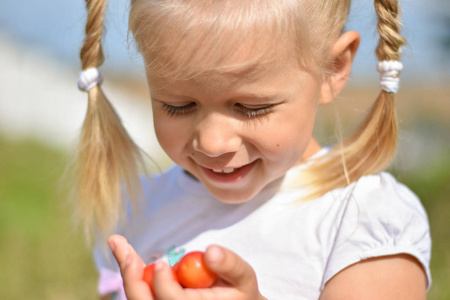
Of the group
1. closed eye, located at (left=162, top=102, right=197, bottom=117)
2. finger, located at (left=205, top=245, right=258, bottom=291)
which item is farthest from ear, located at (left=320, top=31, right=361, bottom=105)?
finger, located at (left=205, top=245, right=258, bottom=291)

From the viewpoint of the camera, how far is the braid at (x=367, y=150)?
4.32 feet

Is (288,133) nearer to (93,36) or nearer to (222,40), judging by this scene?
(222,40)

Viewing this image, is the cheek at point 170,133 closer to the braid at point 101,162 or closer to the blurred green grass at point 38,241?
the braid at point 101,162

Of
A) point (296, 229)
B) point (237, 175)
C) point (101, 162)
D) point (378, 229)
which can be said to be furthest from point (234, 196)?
point (101, 162)

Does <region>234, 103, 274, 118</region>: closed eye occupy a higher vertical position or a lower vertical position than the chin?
higher

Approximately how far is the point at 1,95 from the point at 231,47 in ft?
12.8

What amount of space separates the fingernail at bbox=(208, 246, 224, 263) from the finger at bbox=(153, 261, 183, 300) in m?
0.09

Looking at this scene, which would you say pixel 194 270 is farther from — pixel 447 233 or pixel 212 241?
pixel 447 233

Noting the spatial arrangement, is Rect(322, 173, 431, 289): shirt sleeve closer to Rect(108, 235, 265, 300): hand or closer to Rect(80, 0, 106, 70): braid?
Rect(108, 235, 265, 300): hand

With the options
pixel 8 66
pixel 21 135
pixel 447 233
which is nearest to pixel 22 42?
pixel 8 66

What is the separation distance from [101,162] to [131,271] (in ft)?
1.96

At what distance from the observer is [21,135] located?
13.0 ft

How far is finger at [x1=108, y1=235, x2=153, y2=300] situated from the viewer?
96 centimetres

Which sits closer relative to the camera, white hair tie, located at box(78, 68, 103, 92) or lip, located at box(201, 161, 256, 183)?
lip, located at box(201, 161, 256, 183)
